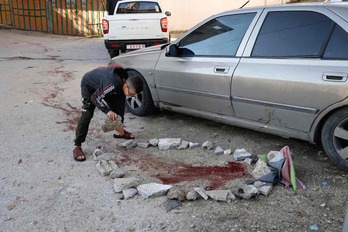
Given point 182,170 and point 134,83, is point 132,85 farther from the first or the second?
point 182,170

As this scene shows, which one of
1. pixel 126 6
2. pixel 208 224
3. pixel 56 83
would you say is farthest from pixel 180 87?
pixel 126 6

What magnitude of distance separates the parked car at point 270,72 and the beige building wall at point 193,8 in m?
13.5

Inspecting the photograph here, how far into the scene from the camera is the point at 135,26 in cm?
1010

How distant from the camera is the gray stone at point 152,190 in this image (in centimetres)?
322

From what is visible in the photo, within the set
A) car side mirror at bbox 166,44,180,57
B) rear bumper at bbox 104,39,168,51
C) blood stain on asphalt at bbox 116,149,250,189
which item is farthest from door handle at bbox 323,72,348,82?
rear bumper at bbox 104,39,168,51

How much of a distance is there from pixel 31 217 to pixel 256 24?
3.09 metres

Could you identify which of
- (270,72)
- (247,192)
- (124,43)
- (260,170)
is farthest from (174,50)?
(124,43)

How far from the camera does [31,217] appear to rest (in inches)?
117

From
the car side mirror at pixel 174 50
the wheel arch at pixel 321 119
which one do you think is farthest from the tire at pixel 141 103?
the wheel arch at pixel 321 119

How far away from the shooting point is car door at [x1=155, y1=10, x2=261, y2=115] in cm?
412

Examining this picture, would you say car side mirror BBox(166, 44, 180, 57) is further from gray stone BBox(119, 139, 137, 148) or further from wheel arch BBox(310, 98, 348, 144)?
wheel arch BBox(310, 98, 348, 144)

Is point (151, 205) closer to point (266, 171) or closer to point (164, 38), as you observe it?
point (266, 171)

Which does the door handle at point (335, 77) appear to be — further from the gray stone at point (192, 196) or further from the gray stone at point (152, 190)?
the gray stone at point (152, 190)

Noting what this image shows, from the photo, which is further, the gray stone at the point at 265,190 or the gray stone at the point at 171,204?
the gray stone at the point at 265,190
